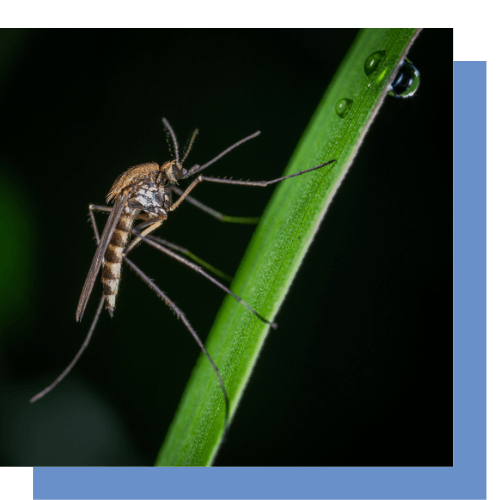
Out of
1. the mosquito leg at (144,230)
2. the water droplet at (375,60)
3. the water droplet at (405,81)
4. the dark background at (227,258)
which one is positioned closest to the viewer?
the water droplet at (375,60)

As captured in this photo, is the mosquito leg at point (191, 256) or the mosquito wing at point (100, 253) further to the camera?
the mosquito leg at point (191, 256)

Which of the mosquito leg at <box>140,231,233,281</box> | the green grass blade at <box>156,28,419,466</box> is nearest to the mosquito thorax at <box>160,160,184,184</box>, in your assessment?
the mosquito leg at <box>140,231,233,281</box>

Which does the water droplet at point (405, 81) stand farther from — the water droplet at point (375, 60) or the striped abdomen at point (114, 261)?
the striped abdomen at point (114, 261)

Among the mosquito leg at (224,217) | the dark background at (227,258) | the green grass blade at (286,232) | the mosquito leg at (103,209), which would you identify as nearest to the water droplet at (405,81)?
the green grass blade at (286,232)

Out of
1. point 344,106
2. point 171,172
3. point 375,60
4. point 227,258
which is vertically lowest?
point 227,258

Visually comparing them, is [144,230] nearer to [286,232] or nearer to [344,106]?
[286,232]

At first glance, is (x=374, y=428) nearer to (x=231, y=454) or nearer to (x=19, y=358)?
(x=231, y=454)

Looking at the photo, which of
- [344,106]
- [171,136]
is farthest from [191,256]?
[344,106]

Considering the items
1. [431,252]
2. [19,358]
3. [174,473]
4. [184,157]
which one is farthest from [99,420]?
[431,252]
